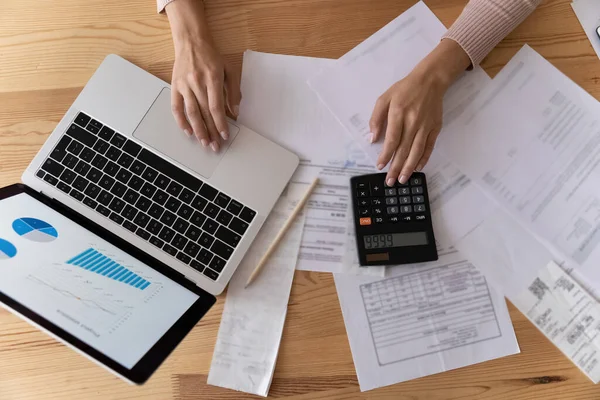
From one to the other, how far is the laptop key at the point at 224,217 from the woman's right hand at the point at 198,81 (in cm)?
9

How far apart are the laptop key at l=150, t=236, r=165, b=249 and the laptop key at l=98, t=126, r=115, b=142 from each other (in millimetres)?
157

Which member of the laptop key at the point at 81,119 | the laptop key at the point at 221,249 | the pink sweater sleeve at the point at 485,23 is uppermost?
the pink sweater sleeve at the point at 485,23

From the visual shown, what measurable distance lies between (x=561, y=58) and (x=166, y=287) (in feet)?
2.22

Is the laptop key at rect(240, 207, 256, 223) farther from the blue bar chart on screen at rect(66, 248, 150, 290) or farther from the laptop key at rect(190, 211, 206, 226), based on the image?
the blue bar chart on screen at rect(66, 248, 150, 290)

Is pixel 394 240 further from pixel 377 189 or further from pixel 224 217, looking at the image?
pixel 224 217

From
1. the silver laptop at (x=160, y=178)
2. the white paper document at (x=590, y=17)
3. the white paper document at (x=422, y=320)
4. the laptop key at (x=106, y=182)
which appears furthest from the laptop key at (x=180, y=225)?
the white paper document at (x=590, y=17)

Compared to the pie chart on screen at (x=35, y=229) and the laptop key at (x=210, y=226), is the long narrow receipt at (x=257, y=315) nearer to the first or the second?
the laptop key at (x=210, y=226)

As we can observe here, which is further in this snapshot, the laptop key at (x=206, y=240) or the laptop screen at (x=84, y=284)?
the laptop key at (x=206, y=240)

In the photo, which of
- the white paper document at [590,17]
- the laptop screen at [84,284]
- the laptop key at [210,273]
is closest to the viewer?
the laptop screen at [84,284]

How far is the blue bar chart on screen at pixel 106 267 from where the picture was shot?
20.9 inches

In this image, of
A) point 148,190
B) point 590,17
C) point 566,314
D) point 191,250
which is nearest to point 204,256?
point 191,250

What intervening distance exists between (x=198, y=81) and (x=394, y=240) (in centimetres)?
36

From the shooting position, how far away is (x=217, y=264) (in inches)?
24.5

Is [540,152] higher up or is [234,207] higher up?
[540,152]
